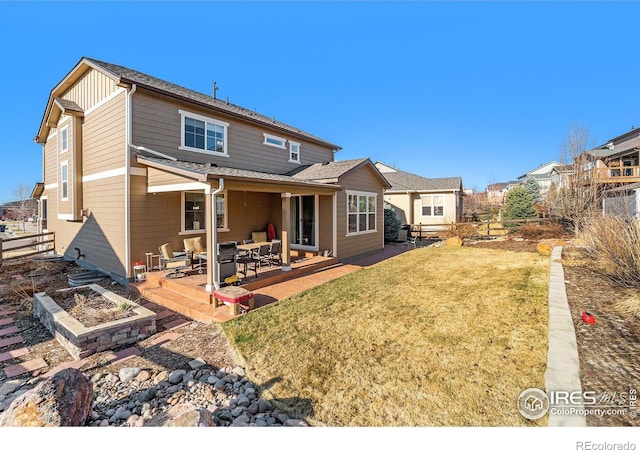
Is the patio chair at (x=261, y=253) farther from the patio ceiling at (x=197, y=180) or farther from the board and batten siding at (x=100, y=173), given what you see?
the board and batten siding at (x=100, y=173)

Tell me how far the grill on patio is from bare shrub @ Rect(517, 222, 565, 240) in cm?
1627

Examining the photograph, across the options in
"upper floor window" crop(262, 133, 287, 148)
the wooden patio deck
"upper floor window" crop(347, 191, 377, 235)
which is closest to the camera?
the wooden patio deck

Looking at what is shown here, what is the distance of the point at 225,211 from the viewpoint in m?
11.0

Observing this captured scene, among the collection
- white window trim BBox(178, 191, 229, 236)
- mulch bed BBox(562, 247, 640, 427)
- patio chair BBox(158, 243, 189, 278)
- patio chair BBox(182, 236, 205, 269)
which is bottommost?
mulch bed BBox(562, 247, 640, 427)

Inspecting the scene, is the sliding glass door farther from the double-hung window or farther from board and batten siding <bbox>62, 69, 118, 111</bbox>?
the double-hung window

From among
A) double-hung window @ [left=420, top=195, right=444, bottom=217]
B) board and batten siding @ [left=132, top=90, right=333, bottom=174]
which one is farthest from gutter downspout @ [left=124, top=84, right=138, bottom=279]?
double-hung window @ [left=420, top=195, right=444, bottom=217]

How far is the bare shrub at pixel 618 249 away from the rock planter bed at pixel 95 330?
33.6 feet

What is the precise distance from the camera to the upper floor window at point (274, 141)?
505 inches

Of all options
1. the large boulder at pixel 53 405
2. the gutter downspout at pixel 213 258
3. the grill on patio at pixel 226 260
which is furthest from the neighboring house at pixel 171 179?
the large boulder at pixel 53 405

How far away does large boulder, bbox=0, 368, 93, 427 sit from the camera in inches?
110

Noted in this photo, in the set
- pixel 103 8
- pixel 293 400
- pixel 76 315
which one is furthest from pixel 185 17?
pixel 293 400

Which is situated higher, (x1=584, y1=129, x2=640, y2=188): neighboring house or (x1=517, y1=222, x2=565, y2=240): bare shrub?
(x1=584, y1=129, x2=640, y2=188): neighboring house

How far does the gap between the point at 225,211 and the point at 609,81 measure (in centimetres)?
1682

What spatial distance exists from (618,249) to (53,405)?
1048 centimetres
